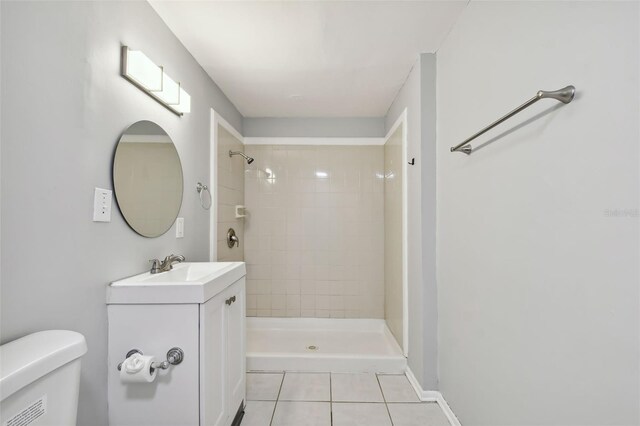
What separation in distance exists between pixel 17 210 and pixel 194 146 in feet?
4.03

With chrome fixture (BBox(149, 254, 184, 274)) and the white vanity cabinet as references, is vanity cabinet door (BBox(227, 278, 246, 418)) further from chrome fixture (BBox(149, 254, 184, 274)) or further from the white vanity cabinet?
chrome fixture (BBox(149, 254, 184, 274))

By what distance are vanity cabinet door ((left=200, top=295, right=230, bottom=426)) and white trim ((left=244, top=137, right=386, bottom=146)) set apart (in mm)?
2138

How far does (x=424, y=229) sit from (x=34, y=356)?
6.03 feet

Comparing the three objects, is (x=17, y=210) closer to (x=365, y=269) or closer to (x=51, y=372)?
(x=51, y=372)

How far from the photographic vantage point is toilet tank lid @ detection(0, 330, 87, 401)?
2.10 ft

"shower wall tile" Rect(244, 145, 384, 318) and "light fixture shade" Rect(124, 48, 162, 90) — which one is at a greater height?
"light fixture shade" Rect(124, 48, 162, 90)

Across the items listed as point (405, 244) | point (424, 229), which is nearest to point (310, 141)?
→ point (405, 244)

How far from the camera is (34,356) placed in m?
0.72

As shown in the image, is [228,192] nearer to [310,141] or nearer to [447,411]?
[310,141]

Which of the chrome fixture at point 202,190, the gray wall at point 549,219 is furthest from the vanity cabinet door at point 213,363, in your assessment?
the gray wall at point 549,219

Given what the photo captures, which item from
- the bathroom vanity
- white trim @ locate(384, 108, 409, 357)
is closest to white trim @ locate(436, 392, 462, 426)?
white trim @ locate(384, 108, 409, 357)

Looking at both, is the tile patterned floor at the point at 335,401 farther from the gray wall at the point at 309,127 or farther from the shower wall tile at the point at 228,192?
the gray wall at the point at 309,127

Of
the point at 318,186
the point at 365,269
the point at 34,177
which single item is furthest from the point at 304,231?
the point at 34,177

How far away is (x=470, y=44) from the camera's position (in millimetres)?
1464
